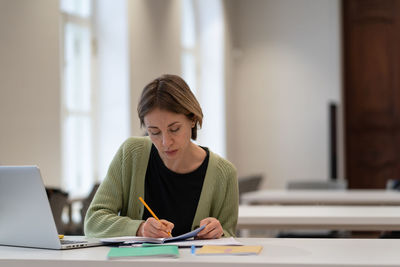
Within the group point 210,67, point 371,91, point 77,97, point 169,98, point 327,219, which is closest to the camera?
point 169,98

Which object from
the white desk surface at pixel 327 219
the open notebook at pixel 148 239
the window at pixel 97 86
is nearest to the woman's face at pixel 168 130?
the open notebook at pixel 148 239

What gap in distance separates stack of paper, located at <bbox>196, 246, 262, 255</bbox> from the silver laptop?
1.38ft

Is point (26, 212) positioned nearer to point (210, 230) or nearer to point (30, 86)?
point (210, 230)

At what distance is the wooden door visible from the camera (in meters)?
9.66

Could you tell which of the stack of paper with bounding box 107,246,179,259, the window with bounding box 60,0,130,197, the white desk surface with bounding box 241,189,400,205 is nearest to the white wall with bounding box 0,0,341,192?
the window with bounding box 60,0,130,197

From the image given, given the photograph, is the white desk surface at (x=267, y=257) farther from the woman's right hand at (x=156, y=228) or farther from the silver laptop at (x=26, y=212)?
the woman's right hand at (x=156, y=228)

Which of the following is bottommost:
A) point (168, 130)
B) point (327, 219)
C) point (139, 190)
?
point (327, 219)

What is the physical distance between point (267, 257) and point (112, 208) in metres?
0.80

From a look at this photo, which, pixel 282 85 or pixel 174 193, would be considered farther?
pixel 282 85

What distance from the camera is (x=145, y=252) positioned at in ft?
6.41

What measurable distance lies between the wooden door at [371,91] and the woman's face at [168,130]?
25.5ft

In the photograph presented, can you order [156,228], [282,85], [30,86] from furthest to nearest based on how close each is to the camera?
[282,85] < [30,86] < [156,228]

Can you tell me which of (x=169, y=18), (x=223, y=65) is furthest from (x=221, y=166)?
(x=223, y=65)

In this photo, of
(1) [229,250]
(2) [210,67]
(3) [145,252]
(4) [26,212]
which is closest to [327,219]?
(1) [229,250]
